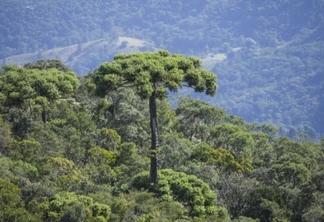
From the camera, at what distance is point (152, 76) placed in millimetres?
27688

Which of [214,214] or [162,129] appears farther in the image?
[162,129]

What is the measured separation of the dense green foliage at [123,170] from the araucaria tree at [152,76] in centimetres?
307

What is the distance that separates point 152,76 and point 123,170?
8364 millimetres

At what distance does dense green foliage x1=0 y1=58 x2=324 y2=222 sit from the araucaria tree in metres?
3.07

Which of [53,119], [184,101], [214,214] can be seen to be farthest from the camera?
[184,101]

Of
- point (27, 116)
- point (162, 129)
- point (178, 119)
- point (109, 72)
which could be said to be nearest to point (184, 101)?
point (178, 119)

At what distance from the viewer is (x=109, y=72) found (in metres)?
28.0

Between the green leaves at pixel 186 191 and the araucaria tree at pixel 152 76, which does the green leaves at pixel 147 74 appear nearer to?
the araucaria tree at pixel 152 76

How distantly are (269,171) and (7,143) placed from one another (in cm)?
1731

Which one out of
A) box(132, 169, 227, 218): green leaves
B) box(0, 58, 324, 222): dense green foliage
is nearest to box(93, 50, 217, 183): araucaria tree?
box(132, 169, 227, 218): green leaves

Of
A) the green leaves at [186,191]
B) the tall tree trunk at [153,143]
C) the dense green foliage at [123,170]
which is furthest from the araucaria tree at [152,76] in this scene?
the dense green foliage at [123,170]

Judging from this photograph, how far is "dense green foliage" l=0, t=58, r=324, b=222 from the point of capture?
2420 centimetres

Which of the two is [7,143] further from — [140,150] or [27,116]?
[140,150]

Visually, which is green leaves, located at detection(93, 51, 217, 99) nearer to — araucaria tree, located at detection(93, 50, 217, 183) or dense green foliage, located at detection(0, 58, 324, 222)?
araucaria tree, located at detection(93, 50, 217, 183)
